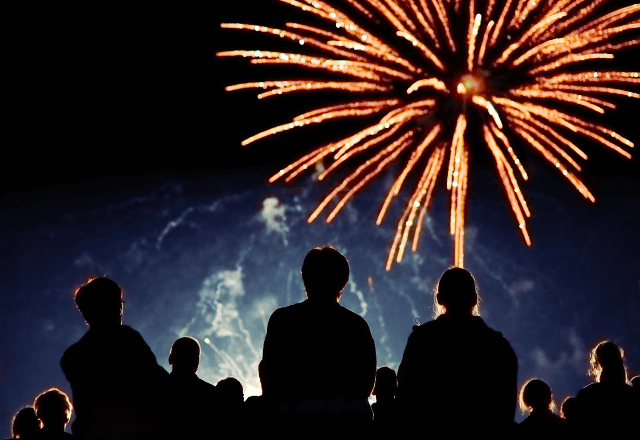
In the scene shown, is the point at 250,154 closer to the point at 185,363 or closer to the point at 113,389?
the point at 185,363

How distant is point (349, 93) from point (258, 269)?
5632mm

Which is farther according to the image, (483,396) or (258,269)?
(258,269)

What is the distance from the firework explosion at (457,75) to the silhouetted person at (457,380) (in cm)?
466

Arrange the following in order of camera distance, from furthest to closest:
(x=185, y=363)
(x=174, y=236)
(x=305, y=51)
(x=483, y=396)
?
(x=174, y=236) < (x=305, y=51) < (x=185, y=363) < (x=483, y=396)

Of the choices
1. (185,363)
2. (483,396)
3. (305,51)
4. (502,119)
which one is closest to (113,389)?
(185,363)

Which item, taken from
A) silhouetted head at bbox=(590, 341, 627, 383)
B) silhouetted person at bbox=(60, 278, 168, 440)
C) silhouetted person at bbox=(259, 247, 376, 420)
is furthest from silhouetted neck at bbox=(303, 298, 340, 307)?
silhouetted head at bbox=(590, 341, 627, 383)

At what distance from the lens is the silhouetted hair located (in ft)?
11.0

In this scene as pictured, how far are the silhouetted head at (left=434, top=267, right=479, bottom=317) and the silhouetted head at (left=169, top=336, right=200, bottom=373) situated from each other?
4.64 ft

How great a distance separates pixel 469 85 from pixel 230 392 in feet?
17.6

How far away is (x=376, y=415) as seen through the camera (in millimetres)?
2887

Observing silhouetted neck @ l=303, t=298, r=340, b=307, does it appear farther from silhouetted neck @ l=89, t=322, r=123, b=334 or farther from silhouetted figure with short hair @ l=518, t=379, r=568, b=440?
silhouetted figure with short hair @ l=518, t=379, r=568, b=440

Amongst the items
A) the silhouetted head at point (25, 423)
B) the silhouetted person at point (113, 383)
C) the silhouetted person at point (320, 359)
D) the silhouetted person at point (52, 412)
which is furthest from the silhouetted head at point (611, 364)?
the silhouetted head at point (25, 423)

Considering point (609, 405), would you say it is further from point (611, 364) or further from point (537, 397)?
point (537, 397)

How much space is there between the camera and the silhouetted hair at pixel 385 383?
3.34 meters
